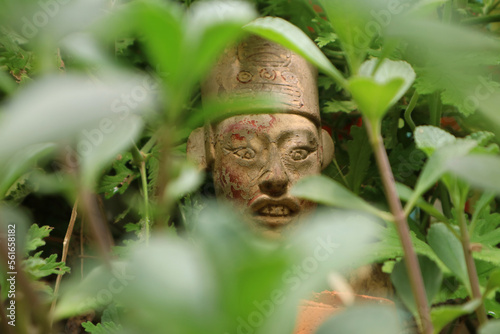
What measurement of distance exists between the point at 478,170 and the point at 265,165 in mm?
845

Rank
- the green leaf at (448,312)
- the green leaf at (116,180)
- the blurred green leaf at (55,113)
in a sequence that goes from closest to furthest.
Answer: the blurred green leaf at (55,113) → the green leaf at (448,312) → the green leaf at (116,180)

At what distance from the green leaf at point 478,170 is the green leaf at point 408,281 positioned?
0.43ft

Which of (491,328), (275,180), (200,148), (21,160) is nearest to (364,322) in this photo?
(491,328)

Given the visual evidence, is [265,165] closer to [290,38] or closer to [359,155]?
[359,155]

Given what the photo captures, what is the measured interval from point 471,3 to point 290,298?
4.11 ft

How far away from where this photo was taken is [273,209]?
42.8 inches

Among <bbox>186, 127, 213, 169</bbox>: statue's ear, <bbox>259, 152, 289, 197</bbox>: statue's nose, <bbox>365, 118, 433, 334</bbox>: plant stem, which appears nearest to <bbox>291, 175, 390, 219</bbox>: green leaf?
<bbox>365, 118, 433, 334</bbox>: plant stem

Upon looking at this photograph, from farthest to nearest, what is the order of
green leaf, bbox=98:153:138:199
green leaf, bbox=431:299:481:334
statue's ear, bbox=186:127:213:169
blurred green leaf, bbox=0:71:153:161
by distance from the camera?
1. statue's ear, bbox=186:127:213:169
2. green leaf, bbox=98:153:138:199
3. green leaf, bbox=431:299:481:334
4. blurred green leaf, bbox=0:71:153:161

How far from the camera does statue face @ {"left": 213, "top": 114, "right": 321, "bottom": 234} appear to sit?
1079 mm

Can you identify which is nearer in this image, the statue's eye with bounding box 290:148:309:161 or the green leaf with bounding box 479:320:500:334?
the green leaf with bounding box 479:320:500:334

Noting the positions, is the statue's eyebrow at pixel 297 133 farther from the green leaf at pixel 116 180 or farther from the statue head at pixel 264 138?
the green leaf at pixel 116 180

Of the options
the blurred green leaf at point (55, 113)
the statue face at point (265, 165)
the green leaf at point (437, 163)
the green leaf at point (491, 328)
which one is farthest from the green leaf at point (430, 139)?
the statue face at point (265, 165)

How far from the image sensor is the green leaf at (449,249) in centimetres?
37

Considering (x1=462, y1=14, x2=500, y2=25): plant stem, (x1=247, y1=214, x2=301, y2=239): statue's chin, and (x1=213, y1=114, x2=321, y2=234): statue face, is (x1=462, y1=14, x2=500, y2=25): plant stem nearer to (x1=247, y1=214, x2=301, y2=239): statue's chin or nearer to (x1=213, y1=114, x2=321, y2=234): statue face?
(x1=213, y1=114, x2=321, y2=234): statue face
